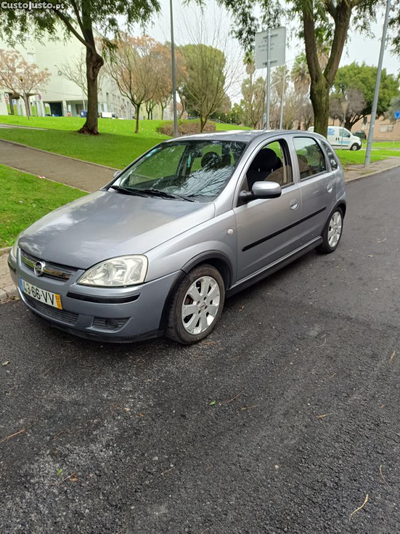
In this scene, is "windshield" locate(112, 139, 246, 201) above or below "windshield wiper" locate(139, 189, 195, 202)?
above

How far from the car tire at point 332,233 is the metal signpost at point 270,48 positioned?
3.44 metres

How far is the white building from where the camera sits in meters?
55.4

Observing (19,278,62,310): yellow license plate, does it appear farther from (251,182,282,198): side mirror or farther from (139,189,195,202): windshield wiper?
(251,182,282,198): side mirror

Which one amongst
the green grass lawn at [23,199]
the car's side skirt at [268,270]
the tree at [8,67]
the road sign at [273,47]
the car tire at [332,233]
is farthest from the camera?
the tree at [8,67]

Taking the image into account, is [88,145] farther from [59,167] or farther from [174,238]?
[174,238]

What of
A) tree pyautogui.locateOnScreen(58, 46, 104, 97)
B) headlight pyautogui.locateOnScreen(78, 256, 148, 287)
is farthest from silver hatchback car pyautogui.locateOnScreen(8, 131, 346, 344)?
tree pyautogui.locateOnScreen(58, 46, 104, 97)

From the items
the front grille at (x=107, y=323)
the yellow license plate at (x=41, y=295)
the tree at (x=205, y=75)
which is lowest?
the front grille at (x=107, y=323)

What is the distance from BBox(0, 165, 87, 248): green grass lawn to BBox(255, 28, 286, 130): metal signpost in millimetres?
4491

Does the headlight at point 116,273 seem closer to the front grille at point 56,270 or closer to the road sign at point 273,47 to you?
the front grille at point 56,270

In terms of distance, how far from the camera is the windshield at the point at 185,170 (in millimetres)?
3457

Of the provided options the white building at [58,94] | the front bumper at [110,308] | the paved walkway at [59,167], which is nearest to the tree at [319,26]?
the paved walkway at [59,167]

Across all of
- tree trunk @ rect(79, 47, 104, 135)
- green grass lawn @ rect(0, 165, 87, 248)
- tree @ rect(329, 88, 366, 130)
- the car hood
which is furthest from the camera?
tree @ rect(329, 88, 366, 130)

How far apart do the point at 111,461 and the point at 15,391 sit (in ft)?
3.23

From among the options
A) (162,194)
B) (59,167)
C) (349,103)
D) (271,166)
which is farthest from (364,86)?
(162,194)
